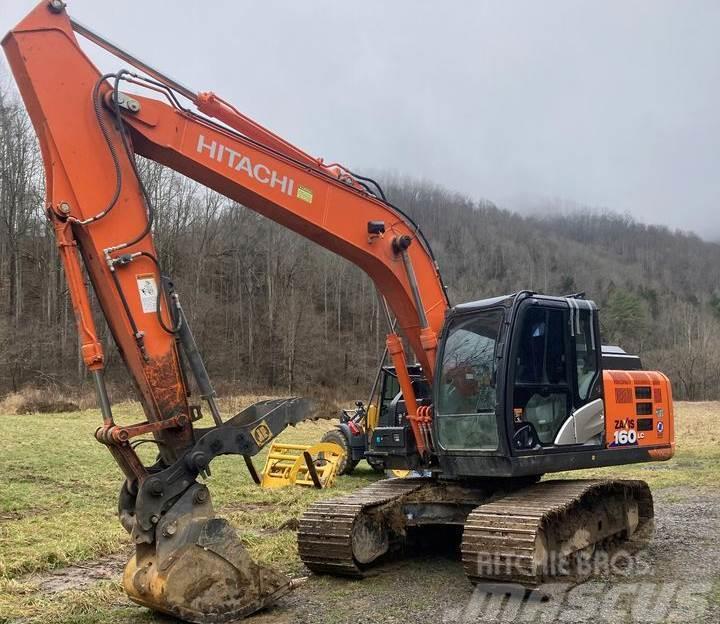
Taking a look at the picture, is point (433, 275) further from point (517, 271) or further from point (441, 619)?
point (517, 271)

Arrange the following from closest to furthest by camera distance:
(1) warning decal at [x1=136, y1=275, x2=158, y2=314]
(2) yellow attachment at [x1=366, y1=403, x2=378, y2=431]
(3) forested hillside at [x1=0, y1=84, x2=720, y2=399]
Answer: (1) warning decal at [x1=136, y1=275, x2=158, y2=314] → (2) yellow attachment at [x1=366, y1=403, x2=378, y2=431] → (3) forested hillside at [x1=0, y1=84, x2=720, y2=399]

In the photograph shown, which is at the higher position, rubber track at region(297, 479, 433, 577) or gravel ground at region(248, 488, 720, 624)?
rubber track at region(297, 479, 433, 577)

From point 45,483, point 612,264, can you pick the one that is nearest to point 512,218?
point 612,264

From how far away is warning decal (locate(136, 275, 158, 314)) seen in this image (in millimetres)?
5543

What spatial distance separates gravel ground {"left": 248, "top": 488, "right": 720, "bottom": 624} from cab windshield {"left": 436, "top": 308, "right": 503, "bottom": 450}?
1240 mm

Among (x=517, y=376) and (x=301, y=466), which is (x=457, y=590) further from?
(x=301, y=466)

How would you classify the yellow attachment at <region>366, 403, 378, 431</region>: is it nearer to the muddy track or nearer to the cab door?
the muddy track

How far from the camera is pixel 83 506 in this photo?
10.3m

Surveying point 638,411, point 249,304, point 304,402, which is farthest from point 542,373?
point 249,304

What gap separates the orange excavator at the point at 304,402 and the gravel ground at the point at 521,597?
0.72 feet

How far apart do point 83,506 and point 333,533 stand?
528 centimetres

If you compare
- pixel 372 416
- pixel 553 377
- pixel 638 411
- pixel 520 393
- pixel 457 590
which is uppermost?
pixel 553 377

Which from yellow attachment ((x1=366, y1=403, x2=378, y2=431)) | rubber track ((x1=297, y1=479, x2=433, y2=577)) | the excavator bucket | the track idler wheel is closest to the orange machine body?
rubber track ((x1=297, y1=479, x2=433, y2=577))

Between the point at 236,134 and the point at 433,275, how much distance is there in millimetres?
2379
